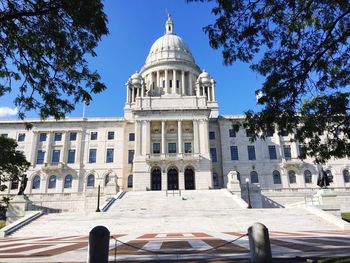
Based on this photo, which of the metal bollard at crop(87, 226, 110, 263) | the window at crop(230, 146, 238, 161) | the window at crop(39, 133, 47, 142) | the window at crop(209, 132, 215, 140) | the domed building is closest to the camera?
the metal bollard at crop(87, 226, 110, 263)

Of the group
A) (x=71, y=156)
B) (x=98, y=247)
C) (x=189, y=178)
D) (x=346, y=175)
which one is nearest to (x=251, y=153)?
(x=189, y=178)

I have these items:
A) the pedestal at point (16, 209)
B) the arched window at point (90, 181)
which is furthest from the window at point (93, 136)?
the pedestal at point (16, 209)

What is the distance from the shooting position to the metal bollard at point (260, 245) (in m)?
6.31

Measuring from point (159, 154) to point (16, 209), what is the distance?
22.2 metres

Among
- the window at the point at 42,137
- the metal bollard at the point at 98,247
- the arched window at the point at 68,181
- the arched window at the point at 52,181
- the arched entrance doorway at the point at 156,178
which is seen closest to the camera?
the metal bollard at the point at 98,247

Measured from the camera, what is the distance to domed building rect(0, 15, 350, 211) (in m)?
45.5

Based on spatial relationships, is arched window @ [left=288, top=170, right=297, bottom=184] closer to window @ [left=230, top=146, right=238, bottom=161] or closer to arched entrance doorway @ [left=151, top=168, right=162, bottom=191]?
window @ [left=230, top=146, right=238, bottom=161]

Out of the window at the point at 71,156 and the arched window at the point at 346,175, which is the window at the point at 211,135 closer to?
the arched window at the point at 346,175

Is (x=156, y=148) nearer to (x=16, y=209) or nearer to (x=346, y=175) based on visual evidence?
(x=16, y=209)

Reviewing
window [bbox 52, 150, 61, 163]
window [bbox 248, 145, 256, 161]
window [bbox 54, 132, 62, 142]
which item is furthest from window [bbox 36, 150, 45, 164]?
window [bbox 248, 145, 256, 161]

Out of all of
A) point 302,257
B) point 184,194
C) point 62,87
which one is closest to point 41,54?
point 62,87

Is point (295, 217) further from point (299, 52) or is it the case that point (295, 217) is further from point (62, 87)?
point (62, 87)

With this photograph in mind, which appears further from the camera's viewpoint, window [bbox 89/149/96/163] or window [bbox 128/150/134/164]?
window [bbox 89/149/96/163]

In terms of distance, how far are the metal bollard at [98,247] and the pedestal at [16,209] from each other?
2433cm
